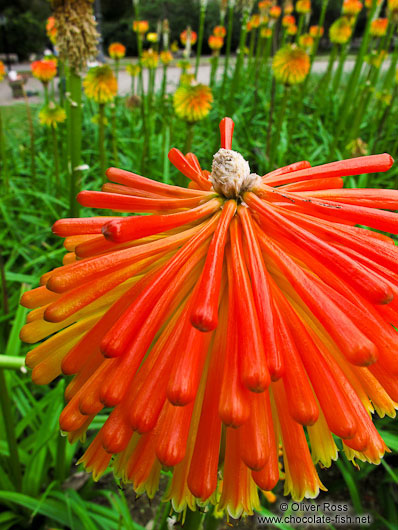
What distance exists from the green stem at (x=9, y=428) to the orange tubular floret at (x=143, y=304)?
76 cm

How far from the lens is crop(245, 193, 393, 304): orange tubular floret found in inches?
26.3

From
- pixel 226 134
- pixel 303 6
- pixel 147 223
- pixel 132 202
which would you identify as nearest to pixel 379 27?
pixel 303 6

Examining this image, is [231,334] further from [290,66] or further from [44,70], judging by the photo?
[44,70]

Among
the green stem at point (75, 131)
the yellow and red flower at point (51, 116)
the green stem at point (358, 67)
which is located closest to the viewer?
the green stem at point (75, 131)

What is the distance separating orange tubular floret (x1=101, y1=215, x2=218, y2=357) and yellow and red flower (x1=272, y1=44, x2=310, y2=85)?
241 cm

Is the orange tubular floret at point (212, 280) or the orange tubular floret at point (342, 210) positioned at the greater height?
the orange tubular floret at point (342, 210)

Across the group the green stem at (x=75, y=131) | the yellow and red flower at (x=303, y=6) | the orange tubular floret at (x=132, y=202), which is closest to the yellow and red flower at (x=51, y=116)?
the green stem at (x=75, y=131)

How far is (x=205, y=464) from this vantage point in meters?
0.69

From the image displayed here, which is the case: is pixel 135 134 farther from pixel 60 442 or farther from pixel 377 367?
pixel 377 367

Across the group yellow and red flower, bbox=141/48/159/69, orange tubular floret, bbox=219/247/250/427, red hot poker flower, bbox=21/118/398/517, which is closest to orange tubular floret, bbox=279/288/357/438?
red hot poker flower, bbox=21/118/398/517

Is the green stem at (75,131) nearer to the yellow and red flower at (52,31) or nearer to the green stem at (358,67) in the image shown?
the yellow and red flower at (52,31)

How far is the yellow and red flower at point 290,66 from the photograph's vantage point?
287cm

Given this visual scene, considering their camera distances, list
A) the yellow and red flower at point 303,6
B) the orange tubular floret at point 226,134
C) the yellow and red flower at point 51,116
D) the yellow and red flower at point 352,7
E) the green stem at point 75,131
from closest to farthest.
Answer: the orange tubular floret at point 226,134
the green stem at point 75,131
the yellow and red flower at point 51,116
the yellow and red flower at point 352,7
the yellow and red flower at point 303,6

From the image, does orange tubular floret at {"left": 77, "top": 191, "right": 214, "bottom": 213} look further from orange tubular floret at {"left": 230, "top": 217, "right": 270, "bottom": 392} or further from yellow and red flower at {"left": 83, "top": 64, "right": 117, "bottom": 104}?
yellow and red flower at {"left": 83, "top": 64, "right": 117, "bottom": 104}
